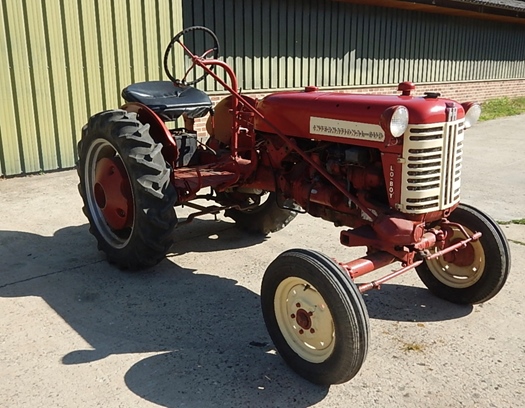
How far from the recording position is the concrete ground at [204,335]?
2777mm

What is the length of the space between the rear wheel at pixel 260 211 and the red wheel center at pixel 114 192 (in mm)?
983

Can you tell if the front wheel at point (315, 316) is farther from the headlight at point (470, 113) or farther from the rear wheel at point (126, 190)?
the headlight at point (470, 113)

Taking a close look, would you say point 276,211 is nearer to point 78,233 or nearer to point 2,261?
point 78,233

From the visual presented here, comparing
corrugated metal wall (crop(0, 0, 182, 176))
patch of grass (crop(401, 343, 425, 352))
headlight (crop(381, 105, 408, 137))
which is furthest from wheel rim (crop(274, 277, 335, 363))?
corrugated metal wall (crop(0, 0, 182, 176))

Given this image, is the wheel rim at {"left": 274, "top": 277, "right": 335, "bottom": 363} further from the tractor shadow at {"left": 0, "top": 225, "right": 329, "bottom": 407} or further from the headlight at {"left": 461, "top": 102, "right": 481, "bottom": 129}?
the headlight at {"left": 461, "top": 102, "right": 481, "bottom": 129}

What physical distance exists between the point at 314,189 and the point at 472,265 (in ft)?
3.65

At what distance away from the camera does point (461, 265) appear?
3723 mm

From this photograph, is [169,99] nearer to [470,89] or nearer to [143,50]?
[143,50]

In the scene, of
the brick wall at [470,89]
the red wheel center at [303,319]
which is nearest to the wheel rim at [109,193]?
the red wheel center at [303,319]

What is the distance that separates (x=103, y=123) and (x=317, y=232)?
7.04 feet

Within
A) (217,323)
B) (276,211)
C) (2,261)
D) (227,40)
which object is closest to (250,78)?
(227,40)

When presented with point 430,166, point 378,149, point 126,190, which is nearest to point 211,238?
point 126,190

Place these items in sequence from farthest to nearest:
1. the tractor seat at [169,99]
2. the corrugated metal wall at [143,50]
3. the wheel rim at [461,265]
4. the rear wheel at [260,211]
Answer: the corrugated metal wall at [143,50] < the rear wheel at [260,211] < the tractor seat at [169,99] < the wheel rim at [461,265]

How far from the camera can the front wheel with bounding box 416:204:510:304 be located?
354 cm
